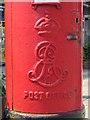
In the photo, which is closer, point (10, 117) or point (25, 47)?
point (25, 47)

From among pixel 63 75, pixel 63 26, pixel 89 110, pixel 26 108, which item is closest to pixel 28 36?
pixel 63 26

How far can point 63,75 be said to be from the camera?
102 inches

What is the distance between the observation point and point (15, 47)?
2631mm

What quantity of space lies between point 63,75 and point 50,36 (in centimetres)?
40

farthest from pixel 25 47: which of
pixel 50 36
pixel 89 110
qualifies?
pixel 89 110

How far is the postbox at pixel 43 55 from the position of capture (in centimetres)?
252

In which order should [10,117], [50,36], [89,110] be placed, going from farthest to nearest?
[89,110], [10,117], [50,36]

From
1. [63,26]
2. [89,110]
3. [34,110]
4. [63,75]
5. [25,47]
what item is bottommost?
[89,110]

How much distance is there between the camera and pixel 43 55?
2.54m

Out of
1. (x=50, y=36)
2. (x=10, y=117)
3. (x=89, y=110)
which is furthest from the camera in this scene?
(x=89, y=110)

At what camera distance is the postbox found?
8.25ft

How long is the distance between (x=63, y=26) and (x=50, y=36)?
161 millimetres

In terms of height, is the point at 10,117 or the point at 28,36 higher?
the point at 28,36

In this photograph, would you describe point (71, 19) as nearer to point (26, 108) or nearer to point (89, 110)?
point (26, 108)
